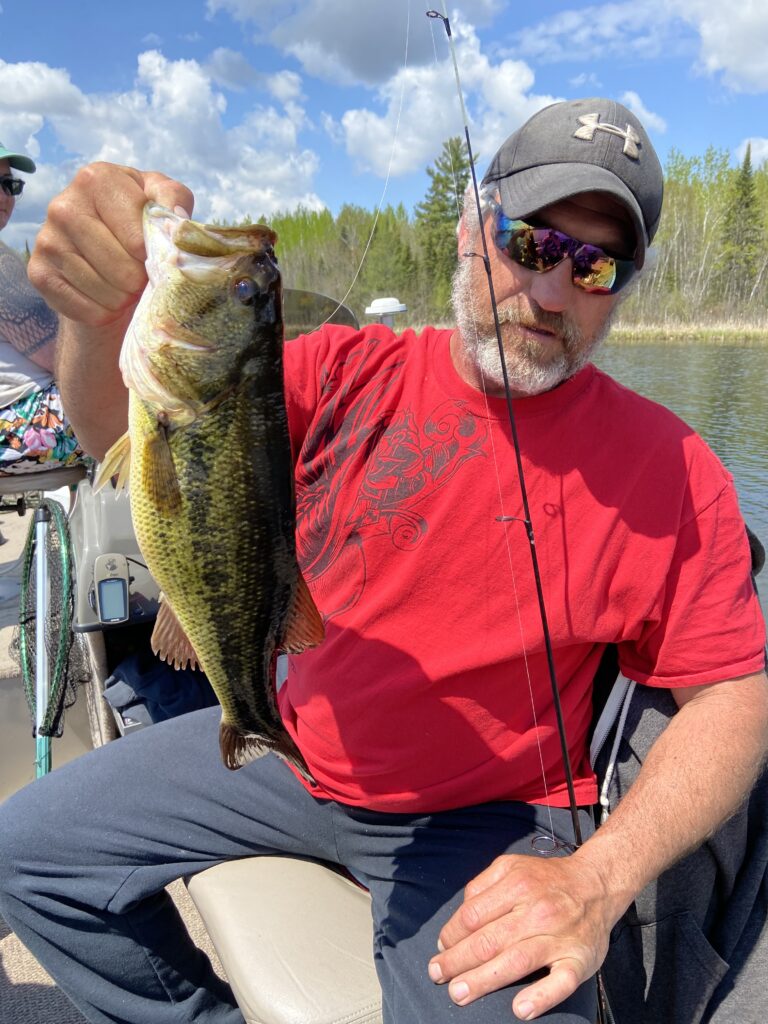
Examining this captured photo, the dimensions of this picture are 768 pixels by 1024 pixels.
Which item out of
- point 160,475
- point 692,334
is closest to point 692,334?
point 692,334

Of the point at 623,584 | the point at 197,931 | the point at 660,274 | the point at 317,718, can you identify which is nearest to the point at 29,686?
the point at 197,931

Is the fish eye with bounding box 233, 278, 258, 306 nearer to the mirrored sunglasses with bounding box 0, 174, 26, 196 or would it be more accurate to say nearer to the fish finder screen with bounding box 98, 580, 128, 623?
the fish finder screen with bounding box 98, 580, 128, 623

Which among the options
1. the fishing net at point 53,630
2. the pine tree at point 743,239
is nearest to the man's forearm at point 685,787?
the fishing net at point 53,630

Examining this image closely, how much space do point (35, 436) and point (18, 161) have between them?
1.45 meters

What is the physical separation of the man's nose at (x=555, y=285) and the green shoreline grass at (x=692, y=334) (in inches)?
871

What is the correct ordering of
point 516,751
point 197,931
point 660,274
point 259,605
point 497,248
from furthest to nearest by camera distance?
point 660,274
point 197,931
point 497,248
point 516,751
point 259,605

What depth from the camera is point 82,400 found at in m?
1.86

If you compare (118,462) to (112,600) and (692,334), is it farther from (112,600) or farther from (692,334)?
(692,334)

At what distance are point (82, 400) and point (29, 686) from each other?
2.23 metres

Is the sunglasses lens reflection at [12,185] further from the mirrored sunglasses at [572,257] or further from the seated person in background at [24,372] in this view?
the mirrored sunglasses at [572,257]

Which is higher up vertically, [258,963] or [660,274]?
[660,274]

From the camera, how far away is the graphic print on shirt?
2.15 meters

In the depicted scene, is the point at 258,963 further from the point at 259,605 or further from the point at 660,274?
the point at 660,274

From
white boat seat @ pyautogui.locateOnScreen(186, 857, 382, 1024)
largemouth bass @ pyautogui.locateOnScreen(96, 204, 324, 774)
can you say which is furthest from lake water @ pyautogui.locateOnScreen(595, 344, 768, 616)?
largemouth bass @ pyautogui.locateOnScreen(96, 204, 324, 774)
